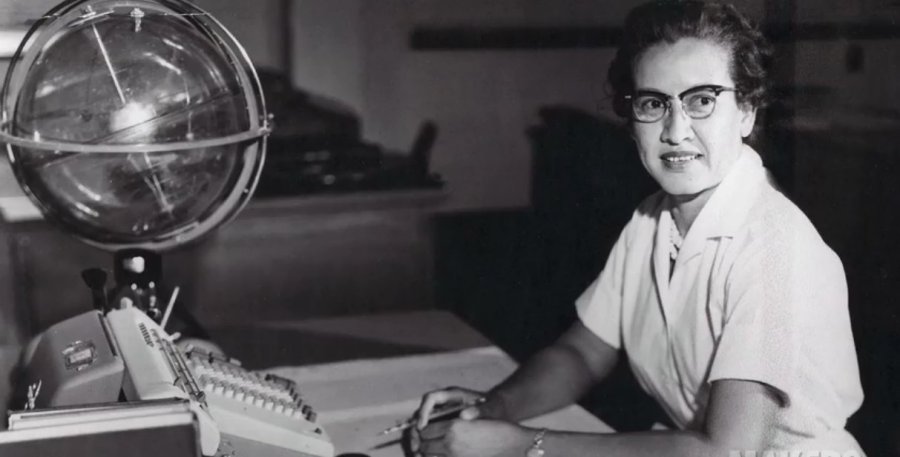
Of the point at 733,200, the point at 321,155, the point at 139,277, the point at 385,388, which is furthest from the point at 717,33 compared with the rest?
the point at 321,155

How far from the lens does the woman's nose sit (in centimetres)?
137

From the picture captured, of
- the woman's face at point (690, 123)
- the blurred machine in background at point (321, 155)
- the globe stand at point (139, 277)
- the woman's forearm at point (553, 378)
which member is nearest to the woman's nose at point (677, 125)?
the woman's face at point (690, 123)

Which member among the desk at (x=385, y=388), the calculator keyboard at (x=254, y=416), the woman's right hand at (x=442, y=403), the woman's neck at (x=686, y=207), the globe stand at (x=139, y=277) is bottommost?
the desk at (x=385, y=388)

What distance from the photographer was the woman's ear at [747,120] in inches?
54.8

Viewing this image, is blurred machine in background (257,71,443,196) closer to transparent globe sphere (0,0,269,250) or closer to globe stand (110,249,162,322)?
globe stand (110,249,162,322)

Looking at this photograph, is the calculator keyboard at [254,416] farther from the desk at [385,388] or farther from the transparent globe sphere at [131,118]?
the transparent globe sphere at [131,118]

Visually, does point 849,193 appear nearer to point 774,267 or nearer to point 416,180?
point 774,267

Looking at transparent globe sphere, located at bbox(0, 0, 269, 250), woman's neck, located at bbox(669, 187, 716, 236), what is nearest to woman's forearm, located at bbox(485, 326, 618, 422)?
woman's neck, located at bbox(669, 187, 716, 236)

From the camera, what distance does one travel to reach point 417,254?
9.53 feet

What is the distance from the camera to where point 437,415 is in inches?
54.2

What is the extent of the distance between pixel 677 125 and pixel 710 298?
27 centimetres

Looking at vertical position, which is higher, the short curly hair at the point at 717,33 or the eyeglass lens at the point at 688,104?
the short curly hair at the point at 717,33

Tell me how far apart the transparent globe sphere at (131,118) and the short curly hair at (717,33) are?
59 centimetres

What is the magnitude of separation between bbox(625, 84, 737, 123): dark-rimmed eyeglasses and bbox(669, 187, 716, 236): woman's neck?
0.13m
